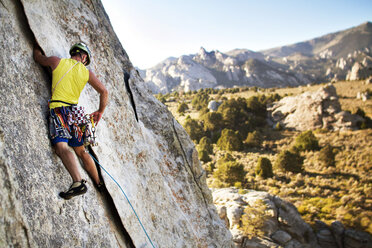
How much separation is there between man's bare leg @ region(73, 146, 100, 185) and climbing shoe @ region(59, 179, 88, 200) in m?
0.46

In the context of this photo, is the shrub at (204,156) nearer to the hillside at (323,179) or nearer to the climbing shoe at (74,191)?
the hillside at (323,179)

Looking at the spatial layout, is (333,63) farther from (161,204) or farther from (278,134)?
(161,204)

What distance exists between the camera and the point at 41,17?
3.50 m

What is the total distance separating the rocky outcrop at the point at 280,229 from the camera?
11609mm

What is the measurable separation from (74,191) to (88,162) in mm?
644

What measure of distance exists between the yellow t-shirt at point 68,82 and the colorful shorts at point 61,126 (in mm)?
105

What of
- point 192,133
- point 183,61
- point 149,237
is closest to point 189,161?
point 149,237

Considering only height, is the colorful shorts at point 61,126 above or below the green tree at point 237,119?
above

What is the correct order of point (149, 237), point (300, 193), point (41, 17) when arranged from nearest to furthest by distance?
1. point (41, 17)
2. point (149, 237)
3. point (300, 193)

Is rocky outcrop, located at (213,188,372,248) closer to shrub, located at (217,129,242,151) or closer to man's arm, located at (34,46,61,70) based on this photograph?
man's arm, located at (34,46,61,70)

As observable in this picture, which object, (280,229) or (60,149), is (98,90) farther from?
(280,229)

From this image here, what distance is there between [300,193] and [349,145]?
12.0m

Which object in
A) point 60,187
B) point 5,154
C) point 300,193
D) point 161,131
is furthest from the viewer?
point 300,193

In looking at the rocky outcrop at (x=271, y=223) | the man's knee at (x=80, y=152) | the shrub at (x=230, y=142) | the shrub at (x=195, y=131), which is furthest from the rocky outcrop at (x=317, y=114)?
the man's knee at (x=80, y=152)
